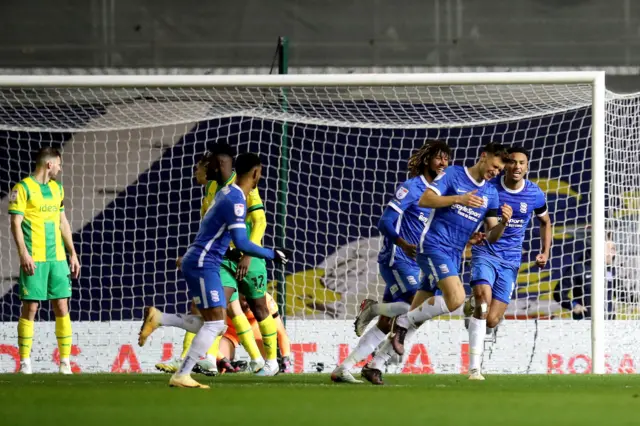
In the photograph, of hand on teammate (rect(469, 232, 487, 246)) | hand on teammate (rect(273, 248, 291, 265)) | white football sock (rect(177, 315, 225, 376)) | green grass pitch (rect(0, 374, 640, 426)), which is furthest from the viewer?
hand on teammate (rect(469, 232, 487, 246))

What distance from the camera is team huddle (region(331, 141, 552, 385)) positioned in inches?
337

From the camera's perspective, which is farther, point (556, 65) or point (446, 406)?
point (556, 65)

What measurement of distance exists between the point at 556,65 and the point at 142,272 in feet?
17.3

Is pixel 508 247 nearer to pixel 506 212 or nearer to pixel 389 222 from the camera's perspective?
pixel 506 212

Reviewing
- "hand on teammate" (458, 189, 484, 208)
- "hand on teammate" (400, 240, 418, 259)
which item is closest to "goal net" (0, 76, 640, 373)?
"hand on teammate" (400, 240, 418, 259)

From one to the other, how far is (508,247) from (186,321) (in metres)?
3.04

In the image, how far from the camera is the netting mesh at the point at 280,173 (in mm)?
13109

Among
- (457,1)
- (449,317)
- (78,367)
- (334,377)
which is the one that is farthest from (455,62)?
(334,377)

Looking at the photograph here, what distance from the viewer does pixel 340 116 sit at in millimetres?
13078

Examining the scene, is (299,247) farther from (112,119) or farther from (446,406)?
(446,406)

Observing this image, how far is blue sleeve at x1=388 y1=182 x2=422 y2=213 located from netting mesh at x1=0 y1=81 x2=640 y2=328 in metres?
3.76

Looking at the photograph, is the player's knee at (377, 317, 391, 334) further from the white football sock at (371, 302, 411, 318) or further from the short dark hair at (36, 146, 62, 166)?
the short dark hair at (36, 146, 62, 166)

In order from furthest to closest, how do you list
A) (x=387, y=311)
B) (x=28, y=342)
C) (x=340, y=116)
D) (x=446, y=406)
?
(x=340, y=116) < (x=28, y=342) < (x=387, y=311) < (x=446, y=406)

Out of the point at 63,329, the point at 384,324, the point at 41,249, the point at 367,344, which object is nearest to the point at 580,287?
the point at 384,324
